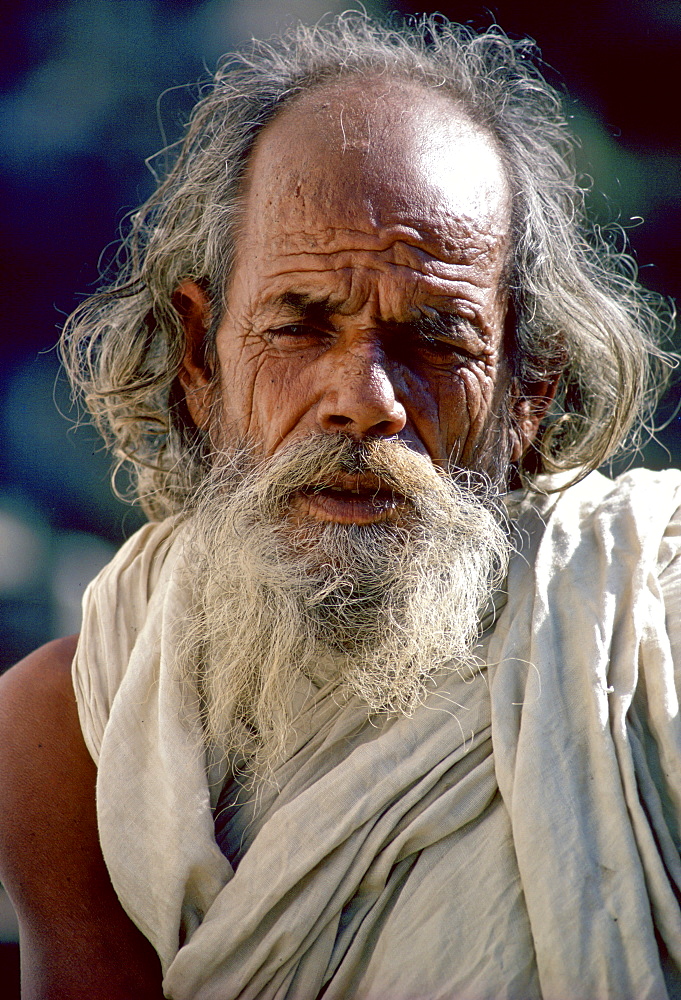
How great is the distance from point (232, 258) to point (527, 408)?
2.63 feet

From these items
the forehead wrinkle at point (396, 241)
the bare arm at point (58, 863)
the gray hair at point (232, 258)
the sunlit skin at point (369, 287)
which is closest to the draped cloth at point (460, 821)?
the bare arm at point (58, 863)

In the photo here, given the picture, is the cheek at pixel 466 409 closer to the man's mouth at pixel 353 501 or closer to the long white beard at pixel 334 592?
the long white beard at pixel 334 592

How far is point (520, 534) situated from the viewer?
1972 mm

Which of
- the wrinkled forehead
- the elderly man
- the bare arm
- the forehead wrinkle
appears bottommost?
the bare arm

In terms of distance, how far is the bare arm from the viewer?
5.65 feet

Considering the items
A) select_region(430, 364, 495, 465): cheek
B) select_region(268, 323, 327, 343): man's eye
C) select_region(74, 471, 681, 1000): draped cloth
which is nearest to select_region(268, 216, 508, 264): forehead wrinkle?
select_region(268, 323, 327, 343): man's eye

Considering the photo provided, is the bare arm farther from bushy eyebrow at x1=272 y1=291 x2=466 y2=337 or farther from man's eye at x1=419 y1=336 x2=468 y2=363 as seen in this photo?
man's eye at x1=419 y1=336 x2=468 y2=363

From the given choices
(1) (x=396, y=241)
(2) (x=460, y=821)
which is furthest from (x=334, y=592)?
(1) (x=396, y=241)

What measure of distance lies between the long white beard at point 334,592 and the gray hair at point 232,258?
0.37 m

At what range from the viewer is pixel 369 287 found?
180 centimetres

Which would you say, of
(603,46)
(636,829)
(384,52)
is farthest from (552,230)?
(636,829)

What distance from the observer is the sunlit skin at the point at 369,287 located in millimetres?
1784

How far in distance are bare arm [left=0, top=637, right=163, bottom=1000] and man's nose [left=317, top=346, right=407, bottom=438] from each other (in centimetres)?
96

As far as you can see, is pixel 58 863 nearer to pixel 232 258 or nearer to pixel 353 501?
pixel 353 501
